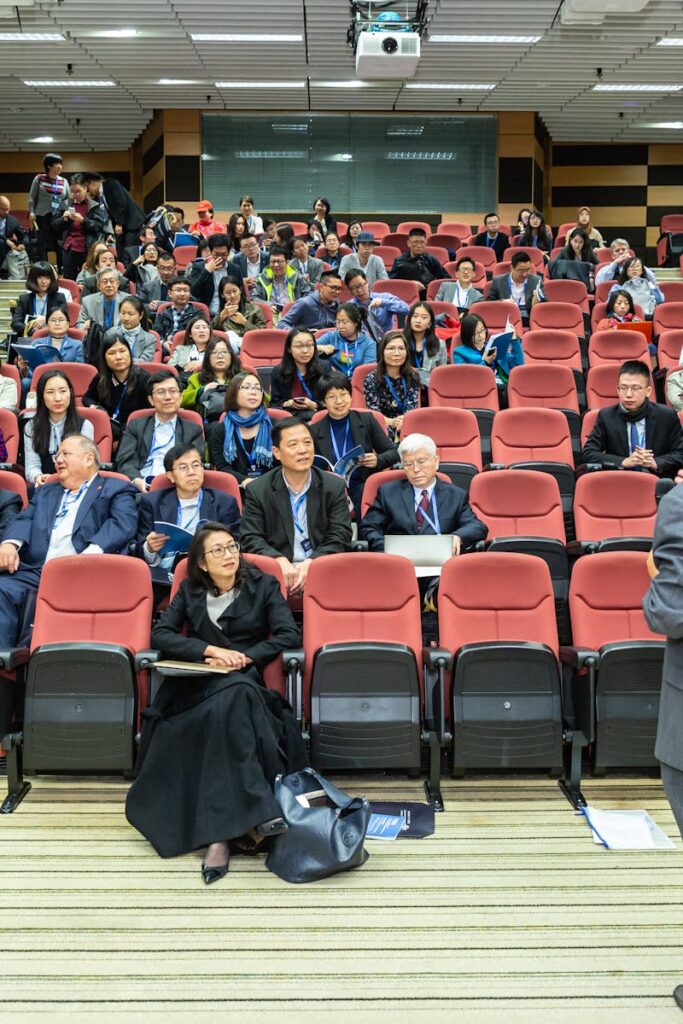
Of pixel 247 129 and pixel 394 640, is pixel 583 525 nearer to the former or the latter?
pixel 394 640

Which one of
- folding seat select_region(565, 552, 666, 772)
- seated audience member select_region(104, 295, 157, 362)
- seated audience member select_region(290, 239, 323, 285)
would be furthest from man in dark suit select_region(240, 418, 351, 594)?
seated audience member select_region(290, 239, 323, 285)

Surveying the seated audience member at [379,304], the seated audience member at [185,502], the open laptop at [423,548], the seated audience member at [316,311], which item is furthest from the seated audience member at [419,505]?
the seated audience member at [316,311]

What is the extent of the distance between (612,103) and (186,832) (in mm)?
12476

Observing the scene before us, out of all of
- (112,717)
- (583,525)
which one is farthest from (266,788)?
(583,525)

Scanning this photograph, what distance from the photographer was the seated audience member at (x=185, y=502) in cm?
424

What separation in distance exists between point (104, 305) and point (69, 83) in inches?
→ 253

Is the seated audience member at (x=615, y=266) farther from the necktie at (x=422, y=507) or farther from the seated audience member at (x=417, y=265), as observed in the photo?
the necktie at (x=422, y=507)

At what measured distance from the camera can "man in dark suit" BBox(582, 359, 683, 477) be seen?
5.30 m

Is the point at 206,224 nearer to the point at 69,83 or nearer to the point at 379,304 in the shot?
the point at 69,83

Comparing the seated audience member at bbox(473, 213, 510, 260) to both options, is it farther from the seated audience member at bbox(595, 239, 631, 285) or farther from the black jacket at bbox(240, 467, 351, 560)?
the black jacket at bbox(240, 467, 351, 560)

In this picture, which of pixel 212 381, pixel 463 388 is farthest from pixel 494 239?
pixel 212 381

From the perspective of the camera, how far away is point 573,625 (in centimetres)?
380

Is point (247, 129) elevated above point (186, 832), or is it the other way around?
point (247, 129)

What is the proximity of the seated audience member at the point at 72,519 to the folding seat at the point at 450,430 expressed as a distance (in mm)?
1608
